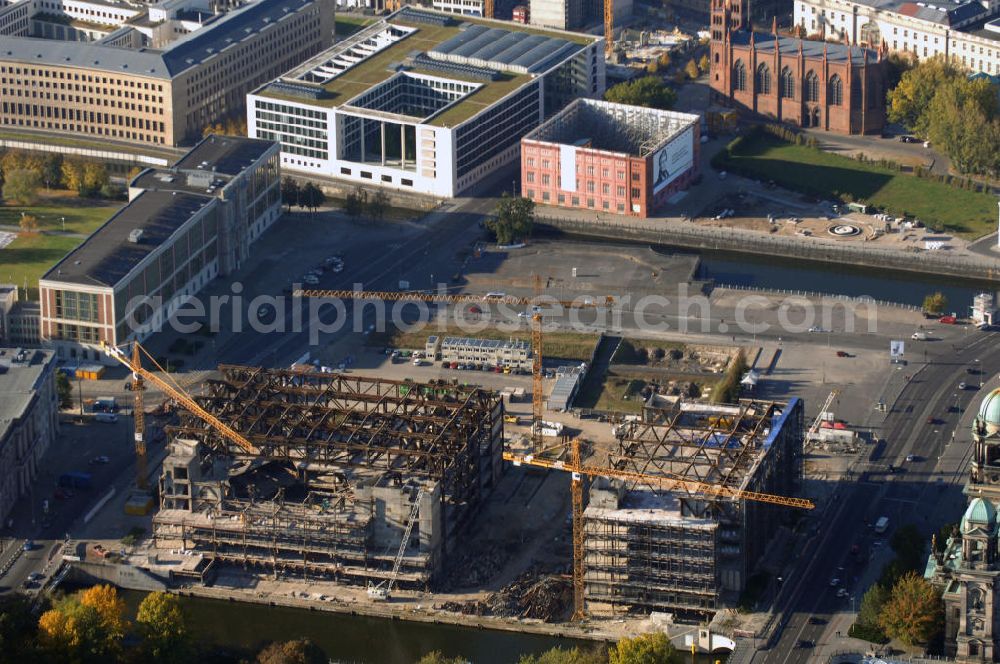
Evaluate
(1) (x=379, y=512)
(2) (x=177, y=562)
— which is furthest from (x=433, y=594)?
(2) (x=177, y=562)

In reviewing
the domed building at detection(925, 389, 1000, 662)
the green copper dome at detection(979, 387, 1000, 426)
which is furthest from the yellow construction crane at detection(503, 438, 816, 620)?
the green copper dome at detection(979, 387, 1000, 426)

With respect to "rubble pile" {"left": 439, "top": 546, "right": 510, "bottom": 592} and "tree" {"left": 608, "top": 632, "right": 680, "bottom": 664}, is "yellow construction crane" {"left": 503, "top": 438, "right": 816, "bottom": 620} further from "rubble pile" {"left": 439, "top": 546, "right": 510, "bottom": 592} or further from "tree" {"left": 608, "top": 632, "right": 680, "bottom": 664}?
"tree" {"left": 608, "top": 632, "right": 680, "bottom": 664}

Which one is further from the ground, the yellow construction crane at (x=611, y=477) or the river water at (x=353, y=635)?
the yellow construction crane at (x=611, y=477)

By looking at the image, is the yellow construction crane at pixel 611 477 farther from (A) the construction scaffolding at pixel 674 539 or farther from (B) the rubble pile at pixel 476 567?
(B) the rubble pile at pixel 476 567

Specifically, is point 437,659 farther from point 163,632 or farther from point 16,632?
point 16,632

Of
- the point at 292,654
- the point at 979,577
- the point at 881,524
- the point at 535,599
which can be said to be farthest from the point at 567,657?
the point at 881,524

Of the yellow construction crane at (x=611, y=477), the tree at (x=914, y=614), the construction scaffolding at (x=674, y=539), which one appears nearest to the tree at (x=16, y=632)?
the yellow construction crane at (x=611, y=477)
